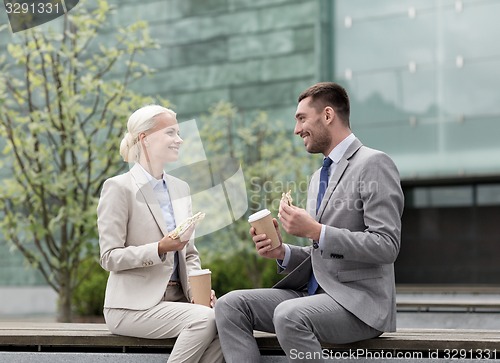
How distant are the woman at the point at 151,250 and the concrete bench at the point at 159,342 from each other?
12 centimetres

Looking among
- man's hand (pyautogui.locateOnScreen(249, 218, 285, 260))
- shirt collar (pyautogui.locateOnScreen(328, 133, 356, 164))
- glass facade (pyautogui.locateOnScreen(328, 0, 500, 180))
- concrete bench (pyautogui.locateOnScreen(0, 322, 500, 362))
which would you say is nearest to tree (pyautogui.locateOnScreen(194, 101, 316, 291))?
glass facade (pyautogui.locateOnScreen(328, 0, 500, 180))

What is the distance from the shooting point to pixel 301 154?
613 inches

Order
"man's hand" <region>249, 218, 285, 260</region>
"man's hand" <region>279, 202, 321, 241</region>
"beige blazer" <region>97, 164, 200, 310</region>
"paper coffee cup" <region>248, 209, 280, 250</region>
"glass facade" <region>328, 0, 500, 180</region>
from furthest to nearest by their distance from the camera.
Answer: "glass facade" <region>328, 0, 500, 180</region>, "beige blazer" <region>97, 164, 200, 310</region>, "man's hand" <region>249, 218, 285, 260</region>, "paper coffee cup" <region>248, 209, 280, 250</region>, "man's hand" <region>279, 202, 321, 241</region>

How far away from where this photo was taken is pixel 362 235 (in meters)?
4.09

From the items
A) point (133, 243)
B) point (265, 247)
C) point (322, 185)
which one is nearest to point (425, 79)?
point (322, 185)

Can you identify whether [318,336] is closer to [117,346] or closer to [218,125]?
[117,346]

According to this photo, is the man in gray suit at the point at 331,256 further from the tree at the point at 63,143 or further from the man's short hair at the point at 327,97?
the tree at the point at 63,143

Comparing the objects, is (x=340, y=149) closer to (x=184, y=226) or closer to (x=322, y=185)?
(x=322, y=185)

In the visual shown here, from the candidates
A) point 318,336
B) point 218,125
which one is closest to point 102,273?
point 218,125

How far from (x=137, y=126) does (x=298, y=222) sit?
1.23m

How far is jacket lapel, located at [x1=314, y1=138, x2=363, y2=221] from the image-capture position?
438 cm

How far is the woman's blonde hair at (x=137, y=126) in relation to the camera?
480 cm

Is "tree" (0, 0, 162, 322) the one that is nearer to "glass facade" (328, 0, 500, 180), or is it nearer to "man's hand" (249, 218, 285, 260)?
"man's hand" (249, 218, 285, 260)

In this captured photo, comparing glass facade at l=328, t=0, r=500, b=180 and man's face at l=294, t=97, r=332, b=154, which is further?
glass facade at l=328, t=0, r=500, b=180
